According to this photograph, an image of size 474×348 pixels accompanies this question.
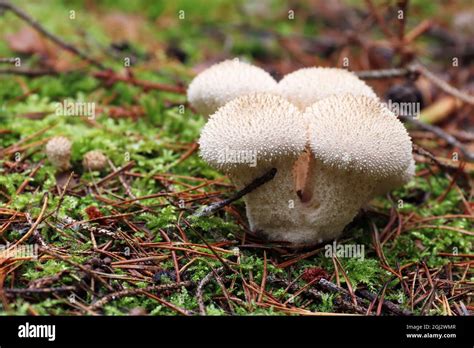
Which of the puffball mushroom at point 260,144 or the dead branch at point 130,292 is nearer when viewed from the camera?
the dead branch at point 130,292

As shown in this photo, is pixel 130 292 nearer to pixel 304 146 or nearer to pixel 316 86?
pixel 304 146

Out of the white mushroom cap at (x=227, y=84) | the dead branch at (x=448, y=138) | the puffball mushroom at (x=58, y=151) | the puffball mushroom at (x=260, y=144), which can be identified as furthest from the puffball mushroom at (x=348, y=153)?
the puffball mushroom at (x=58, y=151)

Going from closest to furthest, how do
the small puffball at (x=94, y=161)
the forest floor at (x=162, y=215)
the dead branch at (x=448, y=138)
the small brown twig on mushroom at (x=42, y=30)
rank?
1. the forest floor at (x=162, y=215)
2. the small puffball at (x=94, y=161)
3. the dead branch at (x=448, y=138)
4. the small brown twig on mushroom at (x=42, y=30)

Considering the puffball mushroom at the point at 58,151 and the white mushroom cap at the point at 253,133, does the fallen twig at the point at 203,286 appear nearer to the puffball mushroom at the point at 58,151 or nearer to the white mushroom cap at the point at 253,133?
the white mushroom cap at the point at 253,133

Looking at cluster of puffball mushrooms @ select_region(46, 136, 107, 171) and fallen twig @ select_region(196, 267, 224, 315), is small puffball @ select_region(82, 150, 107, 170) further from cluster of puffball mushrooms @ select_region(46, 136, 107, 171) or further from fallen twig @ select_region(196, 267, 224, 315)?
fallen twig @ select_region(196, 267, 224, 315)

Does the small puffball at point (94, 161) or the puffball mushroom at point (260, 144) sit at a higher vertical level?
the puffball mushroom at point (260, 144)

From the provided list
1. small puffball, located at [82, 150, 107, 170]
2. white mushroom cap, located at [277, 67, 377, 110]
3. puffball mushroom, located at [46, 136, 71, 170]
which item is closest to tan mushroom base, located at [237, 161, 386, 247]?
white mushroom cap, located at [277, 67, 377, 110]

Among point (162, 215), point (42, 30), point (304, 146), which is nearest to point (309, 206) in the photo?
point (304, 146)

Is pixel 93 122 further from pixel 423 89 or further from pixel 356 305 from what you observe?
pixel 423 89
